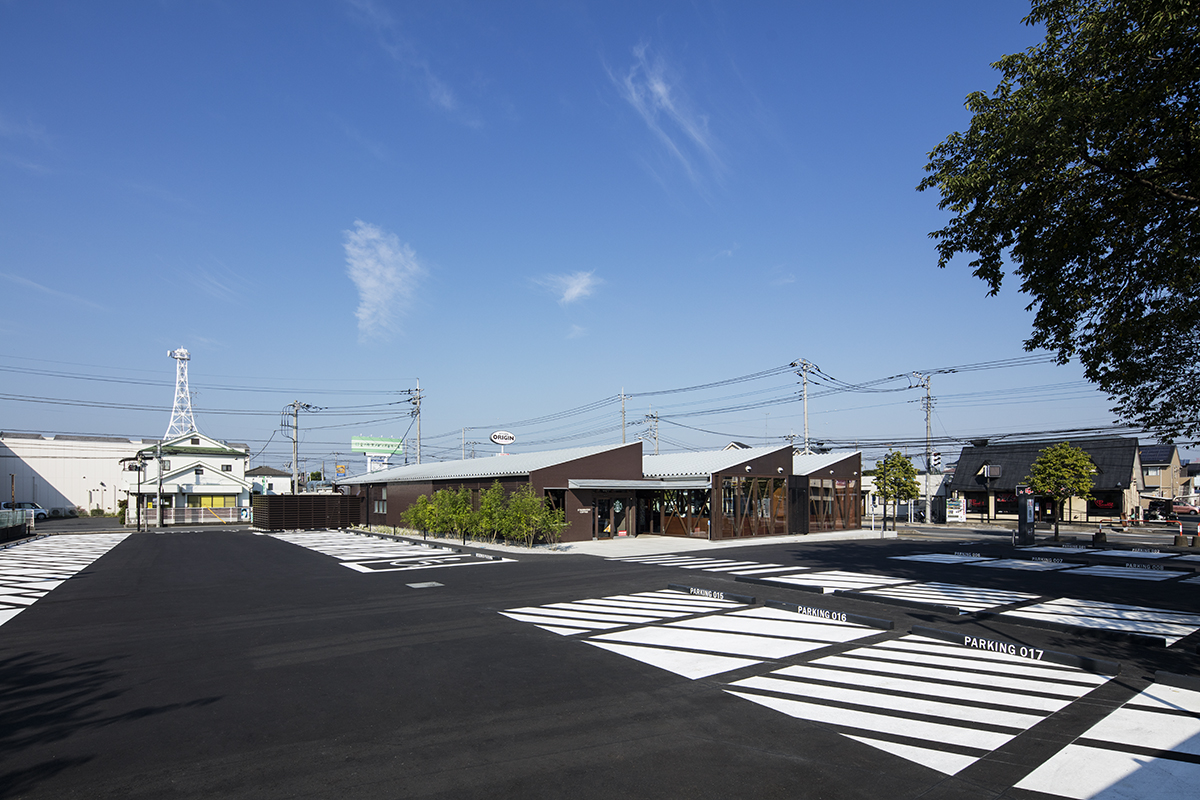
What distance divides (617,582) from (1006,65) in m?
13.5

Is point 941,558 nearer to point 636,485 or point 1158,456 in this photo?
point 636,485

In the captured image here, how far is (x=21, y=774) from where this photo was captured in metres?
5.95

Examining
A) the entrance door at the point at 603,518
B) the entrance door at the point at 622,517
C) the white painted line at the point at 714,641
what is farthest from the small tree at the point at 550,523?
the white painted line at the point at 714,641

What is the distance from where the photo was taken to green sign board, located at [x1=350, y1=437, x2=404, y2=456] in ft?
221

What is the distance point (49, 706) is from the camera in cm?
778

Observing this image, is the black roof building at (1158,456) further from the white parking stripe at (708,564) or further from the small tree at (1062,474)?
the white parking stripe at (708,564)

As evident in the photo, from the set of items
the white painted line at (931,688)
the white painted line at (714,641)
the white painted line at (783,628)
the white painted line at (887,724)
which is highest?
the white painted line at (887,724)

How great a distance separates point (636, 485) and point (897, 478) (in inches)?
713

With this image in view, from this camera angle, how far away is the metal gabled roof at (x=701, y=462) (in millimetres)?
32844

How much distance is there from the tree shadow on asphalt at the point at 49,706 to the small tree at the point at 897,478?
39.6 m

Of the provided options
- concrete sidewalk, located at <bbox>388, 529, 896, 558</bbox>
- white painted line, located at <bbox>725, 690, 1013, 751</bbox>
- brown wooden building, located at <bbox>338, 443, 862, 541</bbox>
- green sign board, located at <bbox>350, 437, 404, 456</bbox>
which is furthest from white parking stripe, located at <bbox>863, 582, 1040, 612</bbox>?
green sign board, located at <bbox>350, 437, 404, 456</bbox>

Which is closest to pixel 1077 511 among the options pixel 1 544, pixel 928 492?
pixel 928 492

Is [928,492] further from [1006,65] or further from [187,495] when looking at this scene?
[187,495]

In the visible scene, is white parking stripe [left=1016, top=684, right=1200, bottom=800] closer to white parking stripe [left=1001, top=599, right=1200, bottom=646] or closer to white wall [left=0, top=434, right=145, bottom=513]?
white parking stripe [left=1001, top=599, right=1200, bottom=646]
